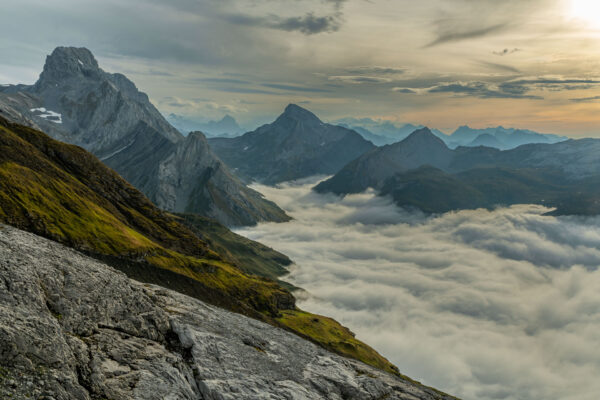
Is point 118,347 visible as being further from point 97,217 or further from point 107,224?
point 97,217

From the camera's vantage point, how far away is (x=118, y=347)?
36.2m

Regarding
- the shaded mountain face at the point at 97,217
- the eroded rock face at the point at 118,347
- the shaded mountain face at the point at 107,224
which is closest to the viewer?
the eroded rock face at the point at 118,347

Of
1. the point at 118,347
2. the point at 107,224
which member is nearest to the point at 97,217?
the point at 107,224

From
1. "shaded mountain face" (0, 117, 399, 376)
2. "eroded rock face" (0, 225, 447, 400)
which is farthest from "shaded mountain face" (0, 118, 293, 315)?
"eroded rock face" (0, 225, 447, 400)

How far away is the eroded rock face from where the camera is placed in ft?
89.1

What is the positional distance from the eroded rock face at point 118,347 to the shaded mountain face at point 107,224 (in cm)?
167

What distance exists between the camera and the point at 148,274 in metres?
94.8

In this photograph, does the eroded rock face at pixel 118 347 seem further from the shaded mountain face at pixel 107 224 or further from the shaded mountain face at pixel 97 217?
the shaded mountain face at pixel 97 217

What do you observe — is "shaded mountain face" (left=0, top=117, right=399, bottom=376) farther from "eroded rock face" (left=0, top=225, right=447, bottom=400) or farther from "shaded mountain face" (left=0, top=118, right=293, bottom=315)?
"eroded rock face" (left=0, top=225, right=447, bottom=400)

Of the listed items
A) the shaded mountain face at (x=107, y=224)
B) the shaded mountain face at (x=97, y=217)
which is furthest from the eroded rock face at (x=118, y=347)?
the shaded mountain face at (x=97, y=217)

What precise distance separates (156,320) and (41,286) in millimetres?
14642

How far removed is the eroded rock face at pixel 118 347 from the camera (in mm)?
27172

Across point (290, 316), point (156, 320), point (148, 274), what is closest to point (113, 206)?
point (148, 274)

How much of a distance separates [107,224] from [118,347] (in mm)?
77032
